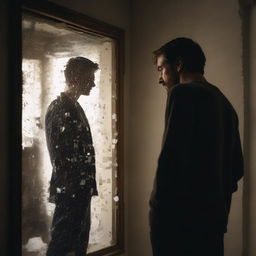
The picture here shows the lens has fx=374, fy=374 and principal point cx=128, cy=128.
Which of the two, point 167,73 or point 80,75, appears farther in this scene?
point 80,75

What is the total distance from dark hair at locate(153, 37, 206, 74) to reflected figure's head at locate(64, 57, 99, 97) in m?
0.61

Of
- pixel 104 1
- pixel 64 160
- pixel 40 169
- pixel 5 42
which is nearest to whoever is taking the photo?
pixel 5 42

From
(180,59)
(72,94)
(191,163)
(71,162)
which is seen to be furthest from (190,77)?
(71,162)

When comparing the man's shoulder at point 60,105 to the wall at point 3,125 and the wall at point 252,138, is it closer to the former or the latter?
the wall at point 3,125

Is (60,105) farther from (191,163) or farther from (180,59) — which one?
(191,163)

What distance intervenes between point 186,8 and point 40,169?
1.35 metres

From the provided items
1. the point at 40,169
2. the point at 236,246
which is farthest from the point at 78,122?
the point at 236,246

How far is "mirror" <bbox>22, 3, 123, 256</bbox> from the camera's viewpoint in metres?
1.77

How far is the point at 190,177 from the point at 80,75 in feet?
3.21

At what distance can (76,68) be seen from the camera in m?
2.04

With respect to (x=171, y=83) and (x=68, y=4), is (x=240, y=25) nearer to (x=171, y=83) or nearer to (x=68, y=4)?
(x=171, y=83)

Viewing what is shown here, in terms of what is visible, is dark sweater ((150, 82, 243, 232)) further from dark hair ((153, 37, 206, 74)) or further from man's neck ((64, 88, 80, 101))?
man's neck ((64, 88, 80, 101))

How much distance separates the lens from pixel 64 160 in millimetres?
1964

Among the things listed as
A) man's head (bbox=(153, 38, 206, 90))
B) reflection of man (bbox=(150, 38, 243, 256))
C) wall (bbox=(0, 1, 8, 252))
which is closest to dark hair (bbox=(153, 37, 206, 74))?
man's head (bbox=(153, 38, 206, 90))
